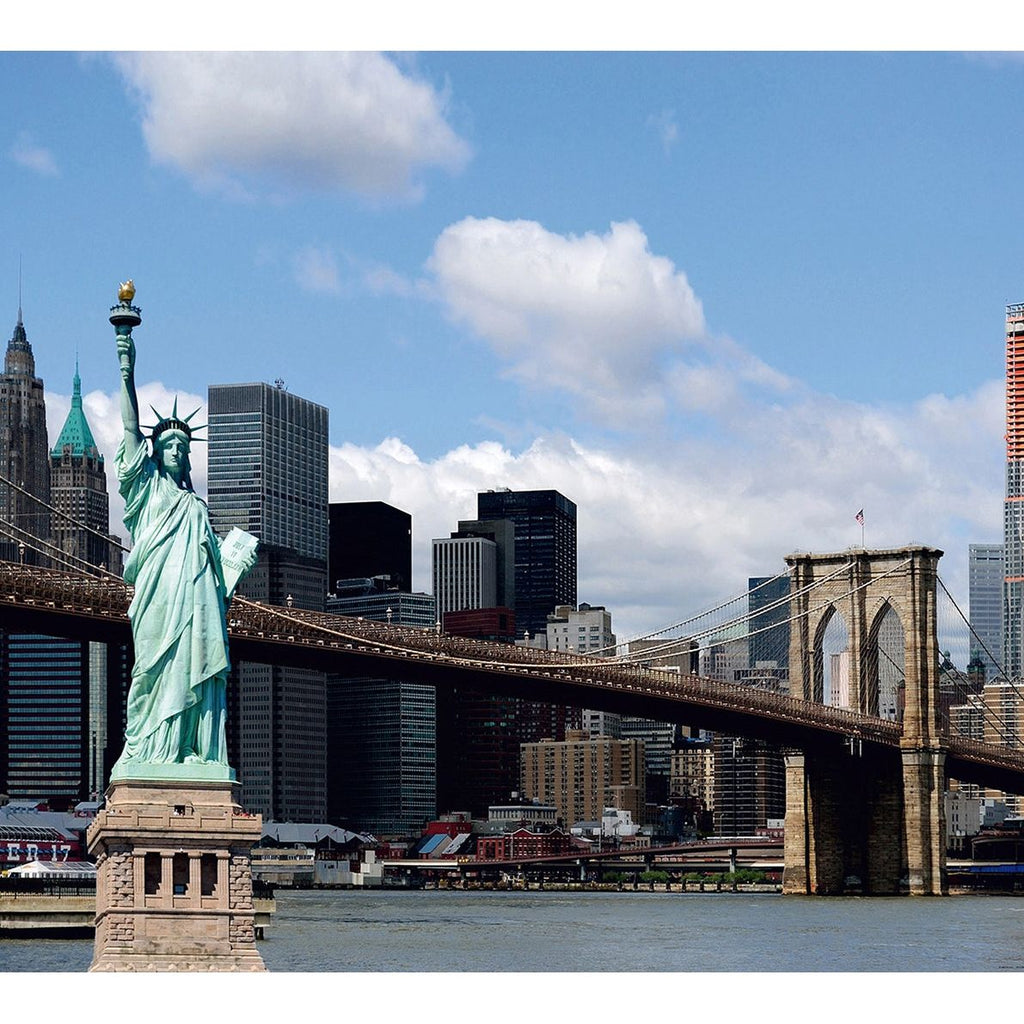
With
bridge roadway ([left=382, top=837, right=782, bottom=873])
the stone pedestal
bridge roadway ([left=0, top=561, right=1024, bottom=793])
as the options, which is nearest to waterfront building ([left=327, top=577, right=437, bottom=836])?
bridge roadway ([left=382, top=837, right=782, bottom=873])

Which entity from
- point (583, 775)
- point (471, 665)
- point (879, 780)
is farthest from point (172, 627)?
point (583, 775)

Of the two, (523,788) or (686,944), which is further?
(523,788)

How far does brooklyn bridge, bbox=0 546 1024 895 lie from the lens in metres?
65.1

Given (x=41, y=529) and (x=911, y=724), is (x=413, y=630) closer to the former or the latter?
(x=911, y=724)

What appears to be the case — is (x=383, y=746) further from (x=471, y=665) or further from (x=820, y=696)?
(x=471, y=665)

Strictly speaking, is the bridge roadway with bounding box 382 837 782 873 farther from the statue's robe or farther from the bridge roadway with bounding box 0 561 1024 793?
the statue's robe

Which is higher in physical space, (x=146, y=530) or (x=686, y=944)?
(x=146, y=530)

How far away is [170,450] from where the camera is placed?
29531 millimetres

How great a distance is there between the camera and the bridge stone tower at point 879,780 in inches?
2904

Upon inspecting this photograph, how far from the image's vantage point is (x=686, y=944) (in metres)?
46.8

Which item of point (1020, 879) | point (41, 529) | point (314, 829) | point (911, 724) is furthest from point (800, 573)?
point (41, 529)

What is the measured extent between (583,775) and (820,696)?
11552cm

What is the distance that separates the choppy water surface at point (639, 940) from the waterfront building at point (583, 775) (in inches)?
4781

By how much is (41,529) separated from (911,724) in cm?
11291
